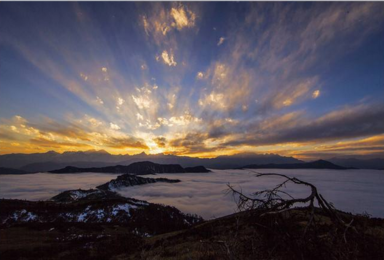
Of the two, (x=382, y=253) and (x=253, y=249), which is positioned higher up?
(x=253, y=249)

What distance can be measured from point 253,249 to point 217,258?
30.3ft

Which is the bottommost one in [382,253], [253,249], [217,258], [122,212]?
[122,212]

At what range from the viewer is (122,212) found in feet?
415

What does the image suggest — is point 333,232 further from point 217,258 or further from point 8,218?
point 8,218

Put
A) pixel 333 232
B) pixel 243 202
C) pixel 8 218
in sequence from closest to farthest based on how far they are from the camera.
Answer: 1. pixel 333 232
2. pixel 243 202
3. pixel 8 218

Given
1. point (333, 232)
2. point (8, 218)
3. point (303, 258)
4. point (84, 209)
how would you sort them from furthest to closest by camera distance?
point (84, 209) → point (8, 218) → point (333, 232) → point (303, 258)

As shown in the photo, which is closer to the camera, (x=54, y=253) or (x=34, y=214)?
(x=54, y=253)

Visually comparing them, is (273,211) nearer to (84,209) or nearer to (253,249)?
(253,249)

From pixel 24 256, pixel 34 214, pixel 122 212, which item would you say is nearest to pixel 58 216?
pixel 34 214

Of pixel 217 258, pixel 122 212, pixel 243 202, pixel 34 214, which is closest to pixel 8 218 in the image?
pixel 34 214

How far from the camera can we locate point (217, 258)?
11625 millimetres

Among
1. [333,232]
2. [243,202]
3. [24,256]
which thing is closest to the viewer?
[333,232]

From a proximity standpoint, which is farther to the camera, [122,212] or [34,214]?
[122,212]

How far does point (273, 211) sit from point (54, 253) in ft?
107
